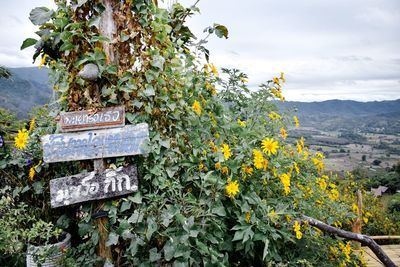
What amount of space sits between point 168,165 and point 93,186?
48 cm

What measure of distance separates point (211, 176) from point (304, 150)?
1.32 m

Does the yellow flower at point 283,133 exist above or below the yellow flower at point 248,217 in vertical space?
above

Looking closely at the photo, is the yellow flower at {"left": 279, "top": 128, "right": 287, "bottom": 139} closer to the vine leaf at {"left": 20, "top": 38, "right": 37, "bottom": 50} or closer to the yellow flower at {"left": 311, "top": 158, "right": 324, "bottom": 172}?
the yellow flower at {"left": 311, "top": 158, "right": 324, "bottom": 172}

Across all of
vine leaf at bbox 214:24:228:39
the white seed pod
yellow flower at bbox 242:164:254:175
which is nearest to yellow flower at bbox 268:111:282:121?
yellow flower at bbox 242:164:254:175

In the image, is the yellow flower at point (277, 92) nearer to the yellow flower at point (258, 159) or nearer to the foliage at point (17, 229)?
the yellow flower at point (258, 159)

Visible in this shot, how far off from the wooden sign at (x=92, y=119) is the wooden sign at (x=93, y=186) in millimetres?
288

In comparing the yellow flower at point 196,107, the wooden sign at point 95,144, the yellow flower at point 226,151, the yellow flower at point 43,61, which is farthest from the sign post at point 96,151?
the yellow flower at point 43,61

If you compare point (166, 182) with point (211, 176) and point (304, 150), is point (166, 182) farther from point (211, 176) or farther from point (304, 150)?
point (304, 150)

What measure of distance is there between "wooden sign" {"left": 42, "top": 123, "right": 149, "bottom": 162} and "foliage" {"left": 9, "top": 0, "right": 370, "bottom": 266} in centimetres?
7

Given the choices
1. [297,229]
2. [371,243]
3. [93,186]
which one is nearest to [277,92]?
[297,229]

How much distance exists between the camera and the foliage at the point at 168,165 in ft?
6.18

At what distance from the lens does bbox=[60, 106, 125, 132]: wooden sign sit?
200 cm

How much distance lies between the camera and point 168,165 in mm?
2045

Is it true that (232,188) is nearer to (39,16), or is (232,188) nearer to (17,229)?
(17,229)
